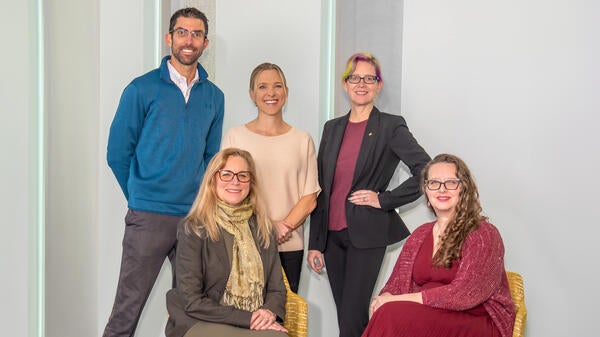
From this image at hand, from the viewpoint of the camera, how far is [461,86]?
370 centimetres

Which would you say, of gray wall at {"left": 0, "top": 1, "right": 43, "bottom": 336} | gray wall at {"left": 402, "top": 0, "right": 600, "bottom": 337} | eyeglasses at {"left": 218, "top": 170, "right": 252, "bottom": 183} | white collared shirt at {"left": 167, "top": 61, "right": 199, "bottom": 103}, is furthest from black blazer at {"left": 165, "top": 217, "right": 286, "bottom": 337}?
gray wall at {"left": 402, "top": 0, "right": 600, "bottom": 337}

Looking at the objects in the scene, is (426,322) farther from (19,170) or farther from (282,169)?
(19,170)

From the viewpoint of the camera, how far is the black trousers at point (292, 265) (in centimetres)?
338

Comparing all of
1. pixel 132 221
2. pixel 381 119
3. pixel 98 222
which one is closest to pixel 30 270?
pixel 98 222

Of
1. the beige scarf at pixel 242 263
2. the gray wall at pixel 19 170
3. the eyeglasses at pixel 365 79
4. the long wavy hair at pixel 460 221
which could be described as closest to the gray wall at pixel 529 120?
the eyeglasses at pixel 365 79

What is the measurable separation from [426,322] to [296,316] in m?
0.60

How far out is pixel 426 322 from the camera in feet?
8.47

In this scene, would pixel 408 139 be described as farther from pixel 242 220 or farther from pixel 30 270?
pixel 30 270

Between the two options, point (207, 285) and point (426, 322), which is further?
point (207, 285)

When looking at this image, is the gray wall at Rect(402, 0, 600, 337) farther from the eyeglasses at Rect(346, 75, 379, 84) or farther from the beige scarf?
the beige scarf

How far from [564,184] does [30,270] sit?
8.79 ft

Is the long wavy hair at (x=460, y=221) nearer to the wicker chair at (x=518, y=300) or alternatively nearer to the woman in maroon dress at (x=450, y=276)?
the woman in maroon dress at (x=450, y=276)

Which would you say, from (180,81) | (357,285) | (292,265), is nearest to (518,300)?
(357,285)

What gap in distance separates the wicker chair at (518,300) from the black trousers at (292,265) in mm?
969
